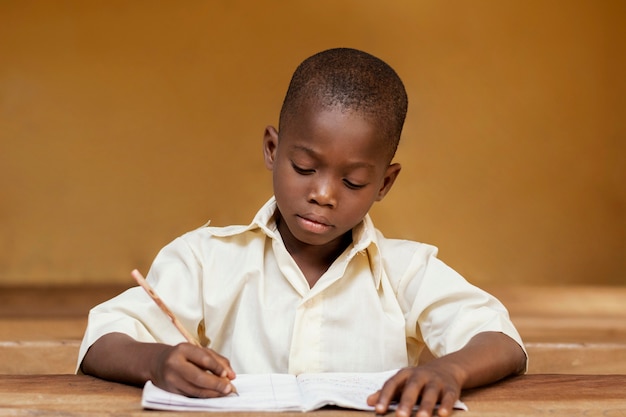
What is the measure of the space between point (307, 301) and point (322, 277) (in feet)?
0.19

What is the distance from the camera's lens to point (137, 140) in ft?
17.5

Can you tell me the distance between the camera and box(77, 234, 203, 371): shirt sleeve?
154 centimetres

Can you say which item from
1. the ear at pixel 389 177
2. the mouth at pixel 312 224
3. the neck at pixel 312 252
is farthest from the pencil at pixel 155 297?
the ear at pixel 389 177

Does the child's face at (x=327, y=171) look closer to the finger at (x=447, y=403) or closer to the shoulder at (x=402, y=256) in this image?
the shoulder at (x=402, y=256)

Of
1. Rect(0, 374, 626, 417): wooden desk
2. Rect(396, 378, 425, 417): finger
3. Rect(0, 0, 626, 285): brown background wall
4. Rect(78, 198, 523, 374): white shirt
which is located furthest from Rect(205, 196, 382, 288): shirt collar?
Rect(0, 0, 626, 285): brown background wall

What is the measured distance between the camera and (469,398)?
53.1 inches

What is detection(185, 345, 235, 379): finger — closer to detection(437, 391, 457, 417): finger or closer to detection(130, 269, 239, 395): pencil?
detection(130, 269, 239, 395): pencil

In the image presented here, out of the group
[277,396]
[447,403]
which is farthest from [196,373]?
[447,403]

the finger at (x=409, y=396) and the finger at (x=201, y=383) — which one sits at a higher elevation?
the finger at (x=409, y=396)

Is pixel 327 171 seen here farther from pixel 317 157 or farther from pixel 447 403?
pixel 447 403

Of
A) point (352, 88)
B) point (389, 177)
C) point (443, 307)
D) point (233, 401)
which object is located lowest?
point (233, 401)

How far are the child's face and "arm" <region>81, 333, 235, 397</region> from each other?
37 centimetres

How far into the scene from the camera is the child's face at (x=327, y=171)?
5.14ft

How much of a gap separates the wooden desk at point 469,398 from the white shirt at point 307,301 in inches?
8.6
